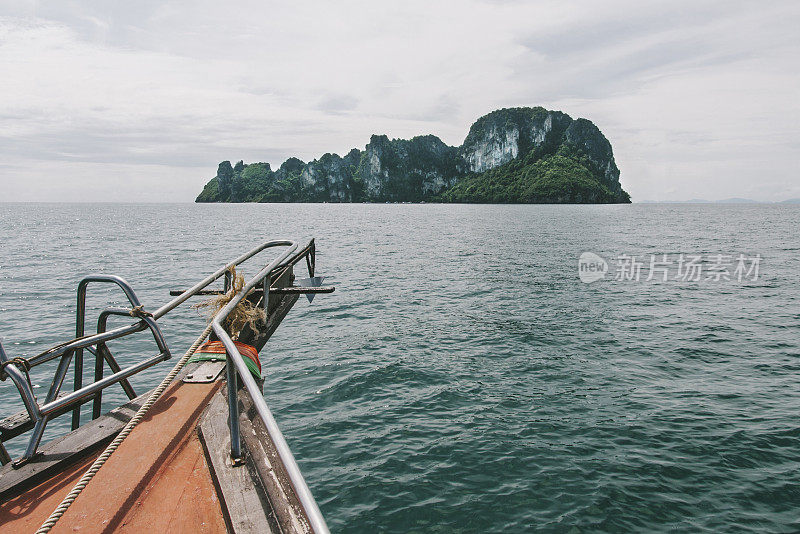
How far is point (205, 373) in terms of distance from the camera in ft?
18.7

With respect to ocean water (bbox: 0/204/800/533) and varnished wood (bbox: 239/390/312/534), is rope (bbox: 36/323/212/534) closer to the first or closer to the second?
varnished wood (bbox: 239/390/312/534)

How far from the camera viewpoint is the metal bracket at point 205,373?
555 centimetres

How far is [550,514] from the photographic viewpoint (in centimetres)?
625

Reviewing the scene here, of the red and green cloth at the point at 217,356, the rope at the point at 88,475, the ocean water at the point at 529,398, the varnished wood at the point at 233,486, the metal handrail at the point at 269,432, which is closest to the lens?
the metal handrail at the point at 269,432

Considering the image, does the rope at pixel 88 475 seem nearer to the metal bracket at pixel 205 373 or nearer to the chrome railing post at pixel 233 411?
the metal bracket at pixel 205 373

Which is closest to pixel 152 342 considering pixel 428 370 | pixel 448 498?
pixel 428 370

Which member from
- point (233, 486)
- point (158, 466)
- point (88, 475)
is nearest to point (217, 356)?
point (158, 466)

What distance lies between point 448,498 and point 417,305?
1221 centimetres

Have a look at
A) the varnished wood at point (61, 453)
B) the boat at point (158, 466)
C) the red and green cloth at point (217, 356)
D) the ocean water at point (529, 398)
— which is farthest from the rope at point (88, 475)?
the ocean water at point (529, 398)

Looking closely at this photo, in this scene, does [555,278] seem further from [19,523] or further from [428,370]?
[19,523]

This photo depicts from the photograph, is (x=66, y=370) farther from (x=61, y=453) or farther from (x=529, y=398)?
(x=529, y=398)

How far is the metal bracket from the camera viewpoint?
5.55m

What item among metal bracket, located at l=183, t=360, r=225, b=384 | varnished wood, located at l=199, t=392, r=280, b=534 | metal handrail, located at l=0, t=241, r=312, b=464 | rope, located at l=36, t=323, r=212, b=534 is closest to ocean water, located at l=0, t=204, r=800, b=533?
metal bracket, located at l=183, t=360, r=225, b=384

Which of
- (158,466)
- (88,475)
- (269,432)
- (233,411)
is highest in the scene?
(269,432)
